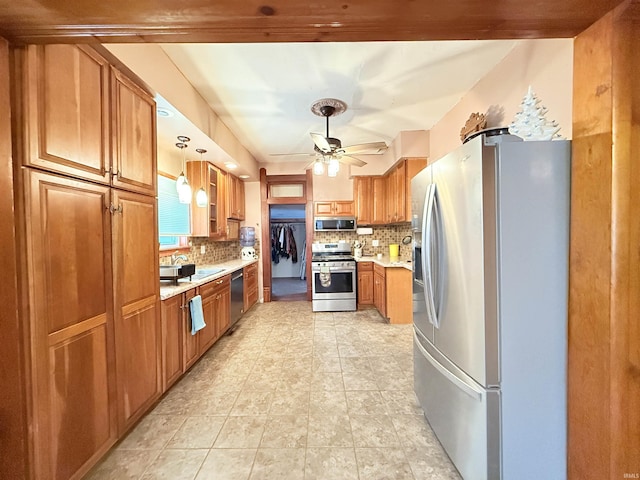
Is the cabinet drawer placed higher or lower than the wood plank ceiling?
lower

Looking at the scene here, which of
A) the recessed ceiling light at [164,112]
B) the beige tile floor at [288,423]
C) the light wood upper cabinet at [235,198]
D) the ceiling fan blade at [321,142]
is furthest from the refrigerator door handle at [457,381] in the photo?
the light wood upper cabinet at [235,198]

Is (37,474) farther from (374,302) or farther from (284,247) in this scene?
(284,247)

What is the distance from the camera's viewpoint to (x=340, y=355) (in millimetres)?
2818

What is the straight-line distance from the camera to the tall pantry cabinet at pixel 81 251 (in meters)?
1.12

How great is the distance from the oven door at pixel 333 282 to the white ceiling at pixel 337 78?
7.17 ft

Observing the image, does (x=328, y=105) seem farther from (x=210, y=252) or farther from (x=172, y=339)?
(x=210, y=252)

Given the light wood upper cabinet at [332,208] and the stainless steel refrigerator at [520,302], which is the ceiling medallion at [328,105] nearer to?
the stainless steel refrigerator at [520,302]

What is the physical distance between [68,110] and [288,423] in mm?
2175

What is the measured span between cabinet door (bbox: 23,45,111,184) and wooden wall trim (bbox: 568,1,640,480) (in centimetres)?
227

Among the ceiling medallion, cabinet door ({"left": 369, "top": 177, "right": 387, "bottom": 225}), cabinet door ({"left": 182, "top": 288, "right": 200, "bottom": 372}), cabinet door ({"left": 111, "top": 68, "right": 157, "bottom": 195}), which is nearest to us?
cabinet door ({"left": 111, "top": 68, "right": 157, "bottom": 195})

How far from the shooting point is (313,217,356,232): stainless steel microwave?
474 cm

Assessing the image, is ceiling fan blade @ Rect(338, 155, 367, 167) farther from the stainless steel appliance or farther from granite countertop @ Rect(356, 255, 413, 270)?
the stainless steel appliance

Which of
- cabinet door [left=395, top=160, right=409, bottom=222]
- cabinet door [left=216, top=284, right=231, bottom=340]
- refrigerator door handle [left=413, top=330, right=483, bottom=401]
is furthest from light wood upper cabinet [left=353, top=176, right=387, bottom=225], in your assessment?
refrigerator door handle [left=413, top=330, right=483, bottom=401]

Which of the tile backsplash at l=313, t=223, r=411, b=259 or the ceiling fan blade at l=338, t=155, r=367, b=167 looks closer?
the ceiling fan blade at l=338, t=155, r=367, b=167
